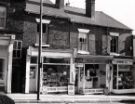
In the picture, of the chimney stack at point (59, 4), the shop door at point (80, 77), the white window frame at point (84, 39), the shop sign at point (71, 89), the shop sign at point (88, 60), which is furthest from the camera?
the chimney stack at point (59, 4)

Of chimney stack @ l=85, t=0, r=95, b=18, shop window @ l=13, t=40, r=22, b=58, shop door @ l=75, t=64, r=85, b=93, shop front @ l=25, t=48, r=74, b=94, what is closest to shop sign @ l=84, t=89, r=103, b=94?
shop door @ l=75, t=64, r=85, b=93

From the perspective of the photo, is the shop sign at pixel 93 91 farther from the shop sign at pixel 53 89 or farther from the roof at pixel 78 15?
the roof at pixel 78 15

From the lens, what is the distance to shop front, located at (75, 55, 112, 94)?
A: 25938 millimetres

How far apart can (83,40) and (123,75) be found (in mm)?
5605

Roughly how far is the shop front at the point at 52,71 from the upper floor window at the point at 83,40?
2.50 meters

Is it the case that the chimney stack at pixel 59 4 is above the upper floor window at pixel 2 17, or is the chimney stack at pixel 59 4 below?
above

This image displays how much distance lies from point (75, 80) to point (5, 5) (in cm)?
865

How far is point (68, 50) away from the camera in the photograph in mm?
24594

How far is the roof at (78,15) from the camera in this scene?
82.6 feet

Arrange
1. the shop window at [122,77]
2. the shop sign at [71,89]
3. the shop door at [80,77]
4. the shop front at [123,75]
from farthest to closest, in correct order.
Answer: the shop window at [122,77] → the shop front at [123,75] → the shop door at [80,77] → the shop sign at [71,89]

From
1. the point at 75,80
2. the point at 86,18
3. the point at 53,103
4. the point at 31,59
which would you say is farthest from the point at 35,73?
the point at 86,18

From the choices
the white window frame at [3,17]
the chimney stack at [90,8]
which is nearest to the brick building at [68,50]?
the chimney stack at [90,8]

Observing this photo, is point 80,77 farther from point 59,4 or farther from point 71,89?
point 59,4

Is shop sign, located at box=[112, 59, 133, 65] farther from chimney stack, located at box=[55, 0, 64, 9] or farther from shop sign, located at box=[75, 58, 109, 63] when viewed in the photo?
chimney stack, located at box=[55, 0, 64, 9]
